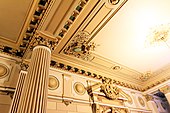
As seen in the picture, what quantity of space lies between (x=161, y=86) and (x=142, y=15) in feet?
14.4

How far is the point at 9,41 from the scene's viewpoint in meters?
4.13

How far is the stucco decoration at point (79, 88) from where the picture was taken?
16.7 ft

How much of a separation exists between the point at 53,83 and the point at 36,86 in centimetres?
186

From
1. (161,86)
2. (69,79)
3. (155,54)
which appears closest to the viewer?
(69,79)

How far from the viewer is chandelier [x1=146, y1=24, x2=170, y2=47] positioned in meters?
4.71

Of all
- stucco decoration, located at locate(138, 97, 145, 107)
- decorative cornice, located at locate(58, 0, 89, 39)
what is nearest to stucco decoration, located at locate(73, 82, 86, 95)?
decorative cornice, located at locate(58, 0, 89, 39)

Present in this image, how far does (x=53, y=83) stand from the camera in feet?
15.2

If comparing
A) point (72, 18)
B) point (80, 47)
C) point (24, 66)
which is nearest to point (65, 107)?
point (24, 66)

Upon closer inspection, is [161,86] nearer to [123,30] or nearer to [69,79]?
[123,30]

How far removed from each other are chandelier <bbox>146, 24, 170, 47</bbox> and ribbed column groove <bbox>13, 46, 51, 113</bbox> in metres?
3.48

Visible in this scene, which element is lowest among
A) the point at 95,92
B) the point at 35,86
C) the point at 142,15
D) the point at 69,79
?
the point at 35,86

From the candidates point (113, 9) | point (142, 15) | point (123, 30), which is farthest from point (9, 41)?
point (142, 15)

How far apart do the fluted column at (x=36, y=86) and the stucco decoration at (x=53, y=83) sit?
143 cm

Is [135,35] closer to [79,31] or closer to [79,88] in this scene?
[79,31]
